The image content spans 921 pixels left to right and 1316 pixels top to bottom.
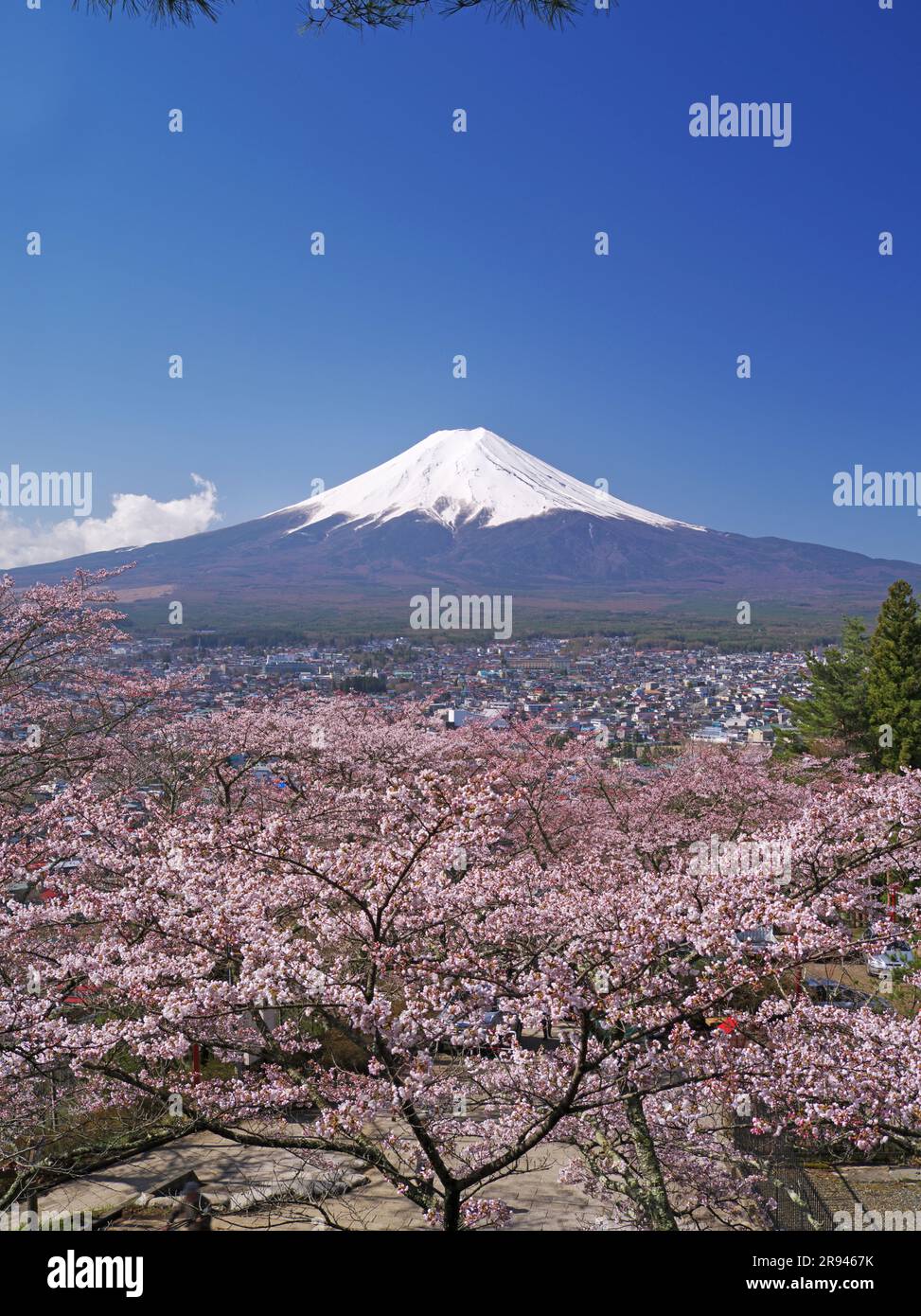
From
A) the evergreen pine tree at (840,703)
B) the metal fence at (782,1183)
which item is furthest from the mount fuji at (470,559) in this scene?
the metal fence at (782,1183)

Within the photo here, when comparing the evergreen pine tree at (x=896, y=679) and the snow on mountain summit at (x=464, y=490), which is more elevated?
the snow on mountain summit at (x=464, y=490)

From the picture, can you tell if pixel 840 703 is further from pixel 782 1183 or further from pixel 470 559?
pixel 470 559

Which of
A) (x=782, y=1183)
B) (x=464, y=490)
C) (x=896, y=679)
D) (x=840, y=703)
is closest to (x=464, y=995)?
(x=782, y=1183)

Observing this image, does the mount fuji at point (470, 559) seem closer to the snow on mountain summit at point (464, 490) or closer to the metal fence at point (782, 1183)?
the snow on mountain summit at point (464, 490)

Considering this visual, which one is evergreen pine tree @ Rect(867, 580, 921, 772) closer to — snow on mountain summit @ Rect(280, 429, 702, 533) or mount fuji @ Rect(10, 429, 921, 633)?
mount fuji @ Rect(10, 429, 921, 633)

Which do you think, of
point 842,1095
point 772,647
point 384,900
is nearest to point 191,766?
point 384,900
